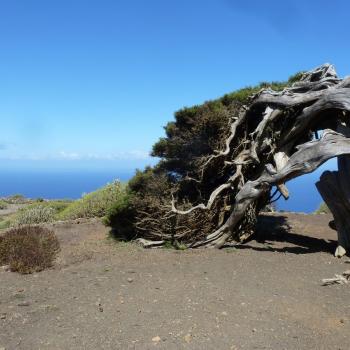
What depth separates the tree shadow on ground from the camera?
10493 millimetres

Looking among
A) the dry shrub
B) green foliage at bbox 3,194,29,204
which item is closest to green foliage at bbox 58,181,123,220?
the dry shrub

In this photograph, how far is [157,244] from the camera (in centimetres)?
1102

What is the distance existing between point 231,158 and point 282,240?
2224 millimetres

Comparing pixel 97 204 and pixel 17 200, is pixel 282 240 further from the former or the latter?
pixel 17 200

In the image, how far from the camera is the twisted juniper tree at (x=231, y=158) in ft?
33.2

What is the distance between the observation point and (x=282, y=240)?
455 inches

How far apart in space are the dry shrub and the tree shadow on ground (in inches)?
154

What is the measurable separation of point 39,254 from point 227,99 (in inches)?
218

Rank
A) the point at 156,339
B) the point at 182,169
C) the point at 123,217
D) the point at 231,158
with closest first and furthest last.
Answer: the point at 156,339 < the point at 231,158 < the point at 182,169 < the point at 123,217

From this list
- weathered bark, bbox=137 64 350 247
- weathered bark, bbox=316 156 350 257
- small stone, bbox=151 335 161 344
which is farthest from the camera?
weathered bark, bbox=316 156 350 257

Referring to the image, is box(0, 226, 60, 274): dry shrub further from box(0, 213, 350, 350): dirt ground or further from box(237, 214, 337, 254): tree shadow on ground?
box(237, 214, 337, 254): tree shadow on ground

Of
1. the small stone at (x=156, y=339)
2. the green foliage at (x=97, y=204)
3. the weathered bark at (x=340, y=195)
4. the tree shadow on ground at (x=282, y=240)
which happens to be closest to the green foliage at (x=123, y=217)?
the tree shadow on ground at (x=282, y=240)

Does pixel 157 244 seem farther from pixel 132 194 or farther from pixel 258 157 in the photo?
pixel 258 157

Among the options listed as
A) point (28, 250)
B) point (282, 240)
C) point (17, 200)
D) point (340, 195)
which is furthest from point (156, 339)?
point (17, 200)
